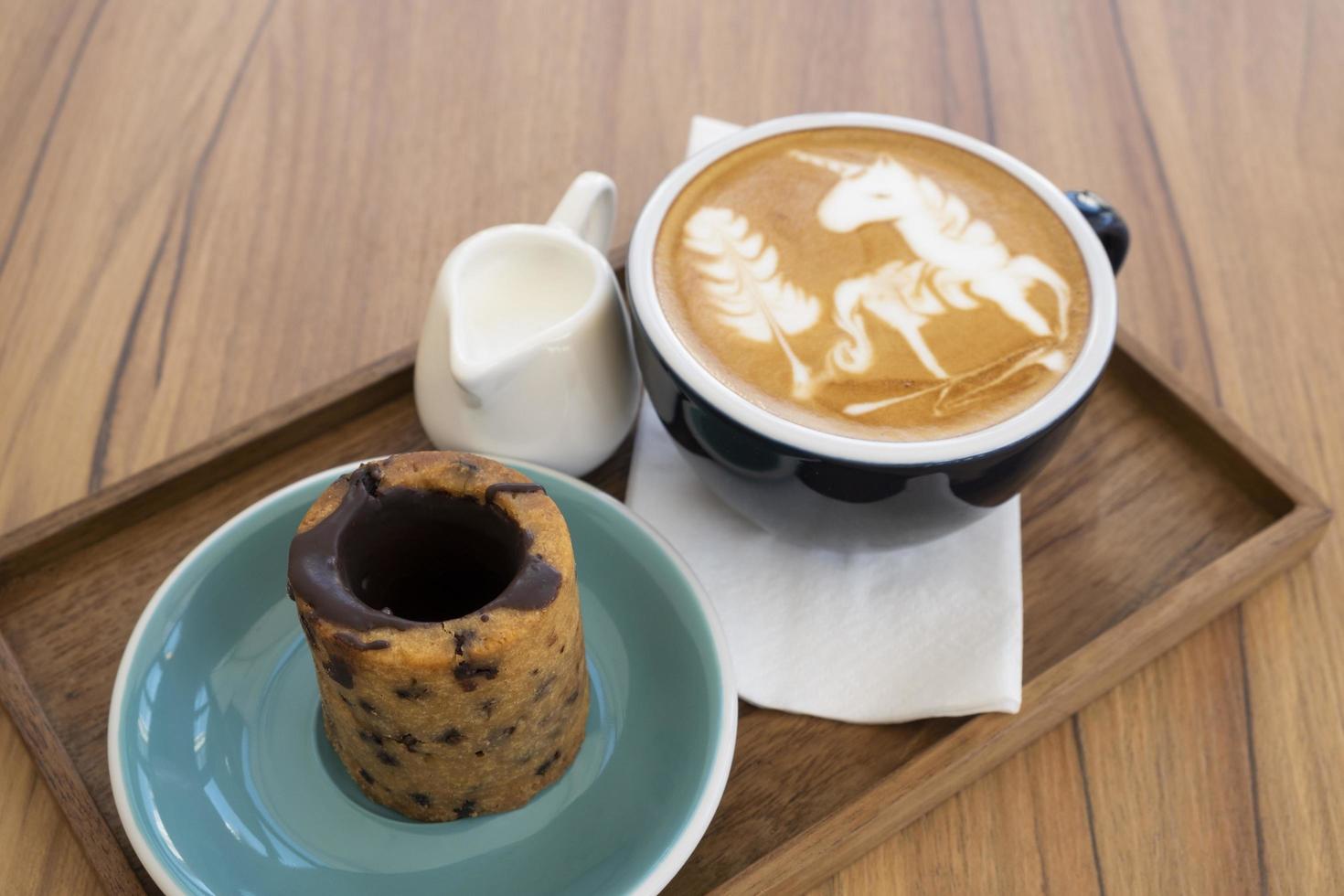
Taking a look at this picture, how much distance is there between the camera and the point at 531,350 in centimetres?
85

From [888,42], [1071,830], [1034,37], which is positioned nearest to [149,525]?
[1071,830]

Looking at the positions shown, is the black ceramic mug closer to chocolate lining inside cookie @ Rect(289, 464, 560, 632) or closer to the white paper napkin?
the white paper napkin

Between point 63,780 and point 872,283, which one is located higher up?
point 872,283

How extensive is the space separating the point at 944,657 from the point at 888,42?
0.83 meters

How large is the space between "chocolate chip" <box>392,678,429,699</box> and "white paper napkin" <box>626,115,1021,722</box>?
0.27 metres

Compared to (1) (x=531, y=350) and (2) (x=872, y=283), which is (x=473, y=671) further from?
(2) (x=872, y=283)

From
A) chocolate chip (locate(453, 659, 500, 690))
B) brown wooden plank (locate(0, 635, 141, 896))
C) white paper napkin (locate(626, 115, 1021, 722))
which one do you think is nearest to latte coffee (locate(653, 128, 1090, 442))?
white paper napkin (locate(626, 115, 1021, 722))

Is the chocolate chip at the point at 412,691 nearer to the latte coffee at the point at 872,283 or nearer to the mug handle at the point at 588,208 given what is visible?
the latte coffee at the point at 872,283

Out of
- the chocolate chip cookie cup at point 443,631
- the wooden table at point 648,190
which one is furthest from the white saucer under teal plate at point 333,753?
the wooden table at point 648,190

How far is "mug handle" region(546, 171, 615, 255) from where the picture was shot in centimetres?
97

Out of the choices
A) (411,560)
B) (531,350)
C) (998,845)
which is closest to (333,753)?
(411,560)

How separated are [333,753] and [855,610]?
38 centimetres

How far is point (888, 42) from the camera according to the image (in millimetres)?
1415

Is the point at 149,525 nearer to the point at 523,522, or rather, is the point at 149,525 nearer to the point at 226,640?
the point at 226,640
